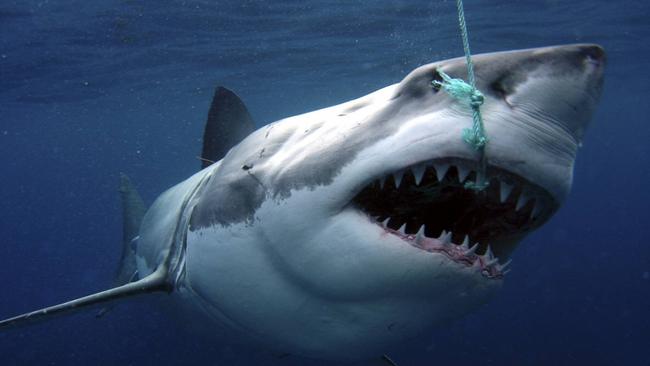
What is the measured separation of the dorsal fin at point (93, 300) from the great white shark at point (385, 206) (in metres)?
0.02

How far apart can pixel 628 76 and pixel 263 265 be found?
35.0 m

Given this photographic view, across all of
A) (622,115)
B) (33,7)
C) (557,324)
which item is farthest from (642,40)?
(622,115)

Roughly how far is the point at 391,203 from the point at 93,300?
2163mm

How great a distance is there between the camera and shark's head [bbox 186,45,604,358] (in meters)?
1.82

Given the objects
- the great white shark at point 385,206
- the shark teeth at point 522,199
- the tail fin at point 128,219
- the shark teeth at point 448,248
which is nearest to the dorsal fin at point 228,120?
the great white shark at point 385,206

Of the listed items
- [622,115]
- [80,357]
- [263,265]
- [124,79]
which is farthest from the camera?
[622,115]

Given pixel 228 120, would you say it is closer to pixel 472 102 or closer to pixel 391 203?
pixel 391 203

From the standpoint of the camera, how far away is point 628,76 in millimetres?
31375

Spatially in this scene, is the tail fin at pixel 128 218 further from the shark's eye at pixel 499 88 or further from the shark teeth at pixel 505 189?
the shark's eye at pixel 499 88

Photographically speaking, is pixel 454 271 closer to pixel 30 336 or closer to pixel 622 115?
pixel 30 336

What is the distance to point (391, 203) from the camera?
8.17ft

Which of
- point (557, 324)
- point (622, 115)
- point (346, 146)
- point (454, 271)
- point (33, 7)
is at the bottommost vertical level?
point (622, 115)

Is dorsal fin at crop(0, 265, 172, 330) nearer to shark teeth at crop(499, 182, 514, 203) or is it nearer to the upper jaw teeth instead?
the upper jaw teeth

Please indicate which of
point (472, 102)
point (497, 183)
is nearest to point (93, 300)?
point (497, 183)
